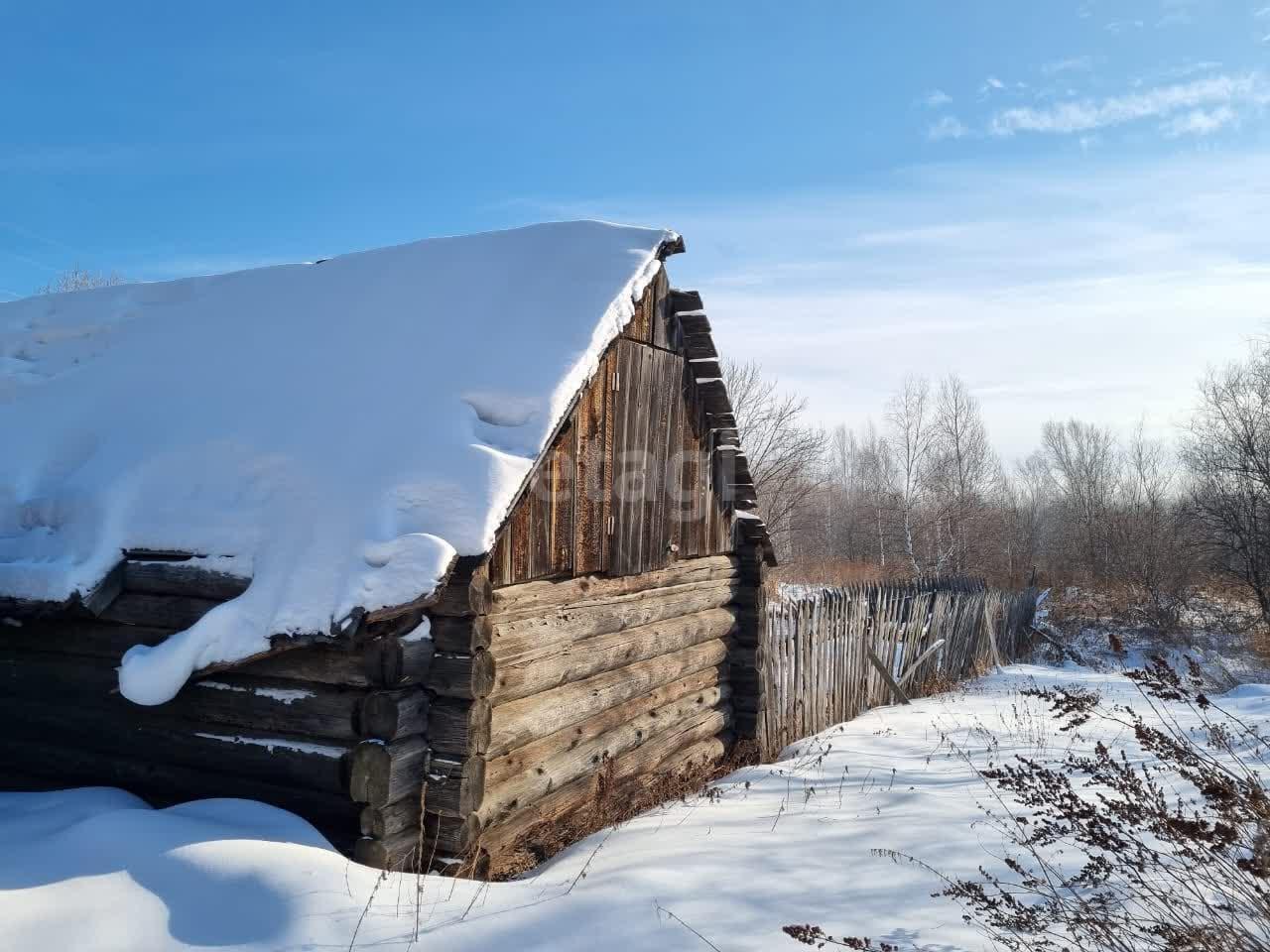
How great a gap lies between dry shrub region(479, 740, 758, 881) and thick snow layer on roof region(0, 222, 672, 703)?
2.02 m

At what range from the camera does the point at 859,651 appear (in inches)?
464

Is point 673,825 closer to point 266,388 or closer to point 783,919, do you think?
point 783,919

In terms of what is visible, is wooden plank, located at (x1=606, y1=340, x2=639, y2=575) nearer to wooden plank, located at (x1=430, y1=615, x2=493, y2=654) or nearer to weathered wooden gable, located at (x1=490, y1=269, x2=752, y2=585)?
weathered wooden gable, located at (x1=490, y1=269, x2=752, y2=585)

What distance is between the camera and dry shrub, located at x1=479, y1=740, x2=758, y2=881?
17.7 feet

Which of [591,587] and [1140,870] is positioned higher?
[591,587]

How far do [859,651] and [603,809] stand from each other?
254 inches

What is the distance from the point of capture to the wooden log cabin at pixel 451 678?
477 cm

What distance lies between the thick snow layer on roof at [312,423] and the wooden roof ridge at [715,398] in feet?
2.78

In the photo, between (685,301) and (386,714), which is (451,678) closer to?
(386,714)

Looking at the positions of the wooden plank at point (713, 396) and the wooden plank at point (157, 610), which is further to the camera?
the wooden plank at point (713, 396)

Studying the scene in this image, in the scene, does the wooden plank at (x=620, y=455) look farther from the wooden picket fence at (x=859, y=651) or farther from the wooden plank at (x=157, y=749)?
the wooden picket fence at (x=859, y=651)

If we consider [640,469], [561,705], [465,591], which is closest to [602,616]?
[561,705]

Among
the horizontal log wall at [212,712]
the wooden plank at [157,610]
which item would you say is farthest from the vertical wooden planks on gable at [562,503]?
the wooden plank at [157,610]

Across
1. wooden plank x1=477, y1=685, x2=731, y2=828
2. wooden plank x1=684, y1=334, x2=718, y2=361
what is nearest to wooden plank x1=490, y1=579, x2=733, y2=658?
wooden plank x1=477, y1=685, x2=731, y2=828
